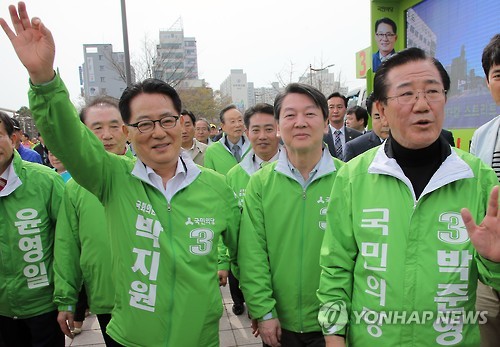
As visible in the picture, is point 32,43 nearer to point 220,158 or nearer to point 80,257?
point 80,257

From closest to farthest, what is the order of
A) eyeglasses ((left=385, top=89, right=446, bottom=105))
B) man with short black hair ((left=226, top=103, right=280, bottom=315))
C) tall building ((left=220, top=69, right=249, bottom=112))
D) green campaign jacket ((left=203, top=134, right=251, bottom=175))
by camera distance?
eyeglasses ((left=385, top=89, right=446, bottom=105)) → man with short black hair ((left=226, top=103, right=280, bottom=315)) → green campaign jacket ((left=203, top=134, right=251, bottom=175)) → tall building ((left=220, top=69, right=249, bottom=112))

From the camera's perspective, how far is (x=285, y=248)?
224cm

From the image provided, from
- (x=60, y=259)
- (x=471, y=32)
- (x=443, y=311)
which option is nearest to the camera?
(x=443, y=311)

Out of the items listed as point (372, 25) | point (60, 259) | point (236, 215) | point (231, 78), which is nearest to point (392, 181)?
point (236, 215)

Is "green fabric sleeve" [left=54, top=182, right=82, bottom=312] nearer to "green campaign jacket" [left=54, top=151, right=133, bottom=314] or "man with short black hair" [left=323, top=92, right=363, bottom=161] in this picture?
"green campaign jacket" [left=54, top=151, right=133, bottom=314]

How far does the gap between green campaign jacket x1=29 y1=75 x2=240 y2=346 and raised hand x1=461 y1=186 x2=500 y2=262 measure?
48.8 inches

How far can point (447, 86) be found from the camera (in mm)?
1739

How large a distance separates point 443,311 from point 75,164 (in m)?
1.80

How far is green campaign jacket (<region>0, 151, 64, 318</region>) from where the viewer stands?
96.5 inches

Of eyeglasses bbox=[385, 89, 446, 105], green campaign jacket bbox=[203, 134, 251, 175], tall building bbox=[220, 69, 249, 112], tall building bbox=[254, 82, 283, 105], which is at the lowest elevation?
green campaign jacket bbox=[203, 134, 251, 175]

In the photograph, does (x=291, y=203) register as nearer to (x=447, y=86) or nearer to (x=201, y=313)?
(x=201, y=313)

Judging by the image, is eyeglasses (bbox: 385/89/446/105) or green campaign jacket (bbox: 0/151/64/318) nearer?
eyeglasses (bbox: 385/89/446/105)

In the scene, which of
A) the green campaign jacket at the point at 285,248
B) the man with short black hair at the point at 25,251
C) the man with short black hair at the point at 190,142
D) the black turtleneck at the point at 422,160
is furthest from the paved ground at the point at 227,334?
the black turtleneck at the point at 422,160

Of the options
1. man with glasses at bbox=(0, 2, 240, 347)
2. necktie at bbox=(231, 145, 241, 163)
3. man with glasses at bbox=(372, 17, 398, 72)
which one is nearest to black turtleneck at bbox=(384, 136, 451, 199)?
man with glasses at bbox=(0, 2, 240, 347)
